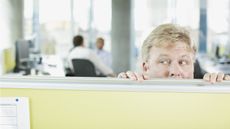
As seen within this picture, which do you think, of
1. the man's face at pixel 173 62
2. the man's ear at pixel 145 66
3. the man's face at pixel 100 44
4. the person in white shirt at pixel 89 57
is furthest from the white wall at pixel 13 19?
the man's face at pixel 173 62

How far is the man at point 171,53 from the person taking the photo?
127 centimetres

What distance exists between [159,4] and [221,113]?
6.53 metres

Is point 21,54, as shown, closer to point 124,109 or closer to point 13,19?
point 13,19

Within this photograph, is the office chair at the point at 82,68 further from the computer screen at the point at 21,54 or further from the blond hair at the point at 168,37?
the blond hair at the point at 168,37

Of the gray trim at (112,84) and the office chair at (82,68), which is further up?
the gray trim at (112,84)

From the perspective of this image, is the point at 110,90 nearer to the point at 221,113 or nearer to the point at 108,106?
the point at 108,106

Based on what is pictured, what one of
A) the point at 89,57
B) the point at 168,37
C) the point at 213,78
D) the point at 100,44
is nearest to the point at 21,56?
the point at 89,57

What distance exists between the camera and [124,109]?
106 cm

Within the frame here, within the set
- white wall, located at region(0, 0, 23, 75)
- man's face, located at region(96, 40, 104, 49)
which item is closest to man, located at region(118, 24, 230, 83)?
man's face, located at region(96, 40, 104, 49)

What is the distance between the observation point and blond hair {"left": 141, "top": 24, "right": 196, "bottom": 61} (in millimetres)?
1306

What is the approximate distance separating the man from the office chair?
3.06 metres

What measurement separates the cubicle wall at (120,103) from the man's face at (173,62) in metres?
0.23

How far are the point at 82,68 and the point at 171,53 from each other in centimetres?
319

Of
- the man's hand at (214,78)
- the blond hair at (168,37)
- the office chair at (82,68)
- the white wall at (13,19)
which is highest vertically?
the white wall at (13,19)
